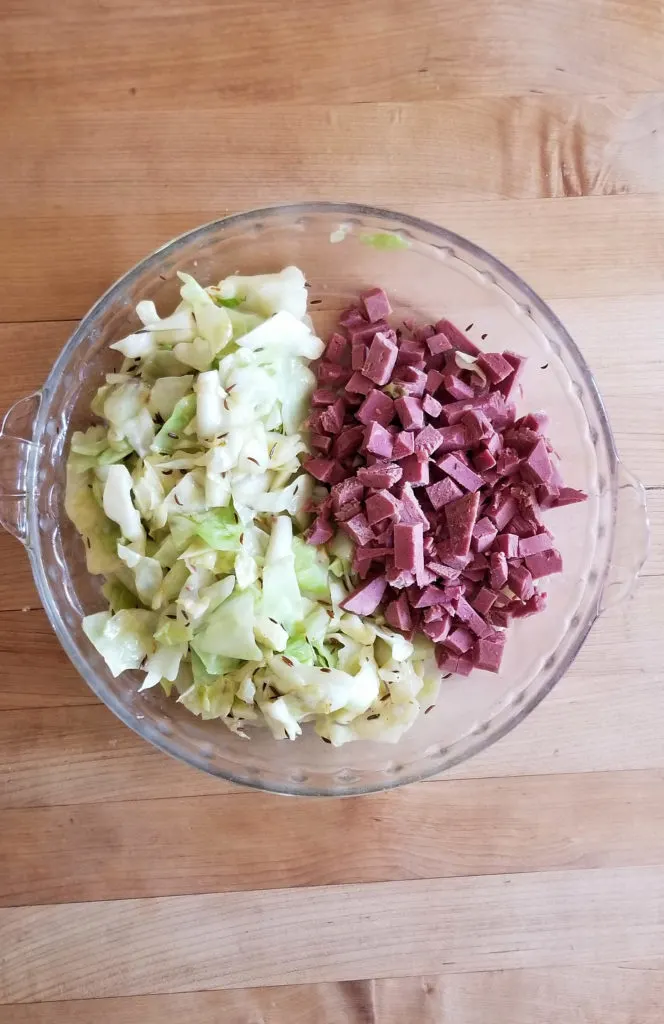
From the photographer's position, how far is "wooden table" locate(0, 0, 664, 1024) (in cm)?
125

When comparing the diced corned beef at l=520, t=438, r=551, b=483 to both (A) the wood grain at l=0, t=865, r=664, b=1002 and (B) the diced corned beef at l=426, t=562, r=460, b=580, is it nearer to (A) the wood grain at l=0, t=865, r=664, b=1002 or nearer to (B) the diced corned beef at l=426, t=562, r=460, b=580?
(B) the diced corned beef at l=426, t=562, r=460, b=580

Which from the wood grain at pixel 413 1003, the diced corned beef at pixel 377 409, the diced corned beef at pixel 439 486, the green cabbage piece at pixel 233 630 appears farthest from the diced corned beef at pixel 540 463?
the wood grain at pixel 413 1003

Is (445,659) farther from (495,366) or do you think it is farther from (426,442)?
(495,366)

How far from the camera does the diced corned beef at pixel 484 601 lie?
114 centimetres

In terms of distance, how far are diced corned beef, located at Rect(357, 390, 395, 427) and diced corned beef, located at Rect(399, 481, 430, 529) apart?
0.34 ft

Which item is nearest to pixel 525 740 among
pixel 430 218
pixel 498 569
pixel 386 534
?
pixel 498 569

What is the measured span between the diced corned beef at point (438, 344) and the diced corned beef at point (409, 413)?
3.8 inches

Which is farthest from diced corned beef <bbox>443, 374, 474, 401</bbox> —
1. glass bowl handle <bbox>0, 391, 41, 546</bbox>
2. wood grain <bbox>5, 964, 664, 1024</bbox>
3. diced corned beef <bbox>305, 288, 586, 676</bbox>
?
wood grain <bbox>5, 964, 664, 1024</bbox>

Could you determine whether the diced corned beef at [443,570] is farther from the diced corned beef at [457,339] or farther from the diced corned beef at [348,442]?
the diced corned beef at [457,339]

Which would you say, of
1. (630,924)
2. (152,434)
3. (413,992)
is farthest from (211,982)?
(152,434)

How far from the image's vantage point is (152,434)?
44.1 inches

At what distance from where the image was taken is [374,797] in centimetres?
128

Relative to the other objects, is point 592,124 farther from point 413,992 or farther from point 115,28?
point 413,992

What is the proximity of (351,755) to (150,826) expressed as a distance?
13.5 inches
